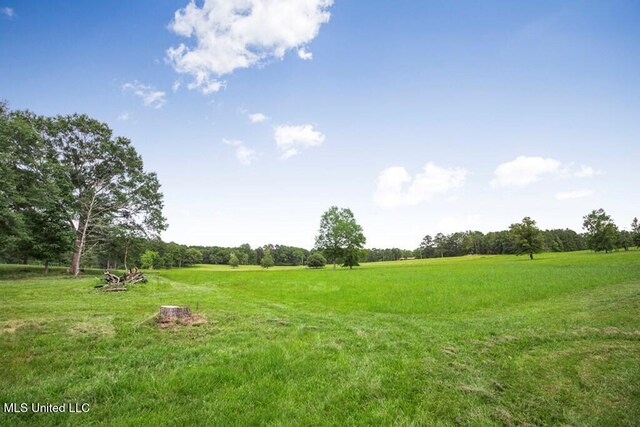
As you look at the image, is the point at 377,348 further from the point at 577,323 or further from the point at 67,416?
the point at 577,323

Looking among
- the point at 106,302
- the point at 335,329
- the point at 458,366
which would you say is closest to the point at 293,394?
the point at 458,366

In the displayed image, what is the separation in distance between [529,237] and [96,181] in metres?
92.1

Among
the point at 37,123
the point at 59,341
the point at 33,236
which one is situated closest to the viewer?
the point at 59,341

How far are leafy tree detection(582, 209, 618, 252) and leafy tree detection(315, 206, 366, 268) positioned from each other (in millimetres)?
60742

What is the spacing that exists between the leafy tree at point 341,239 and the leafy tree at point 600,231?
60742mm

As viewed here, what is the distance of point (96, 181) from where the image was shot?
38.2m

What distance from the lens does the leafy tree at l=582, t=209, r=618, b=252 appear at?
74125 millimetres

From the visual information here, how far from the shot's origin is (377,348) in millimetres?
9094

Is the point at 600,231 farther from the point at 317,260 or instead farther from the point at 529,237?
the point at 317,260

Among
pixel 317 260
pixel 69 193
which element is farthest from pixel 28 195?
pixel 317 260

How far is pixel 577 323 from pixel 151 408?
14.7 meters

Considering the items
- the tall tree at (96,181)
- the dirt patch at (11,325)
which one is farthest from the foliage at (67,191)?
the dirt patch at (11,325)

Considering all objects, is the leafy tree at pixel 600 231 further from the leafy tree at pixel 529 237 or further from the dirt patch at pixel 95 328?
the dirt patch at pixel 95 328

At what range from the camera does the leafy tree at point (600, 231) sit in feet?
243
